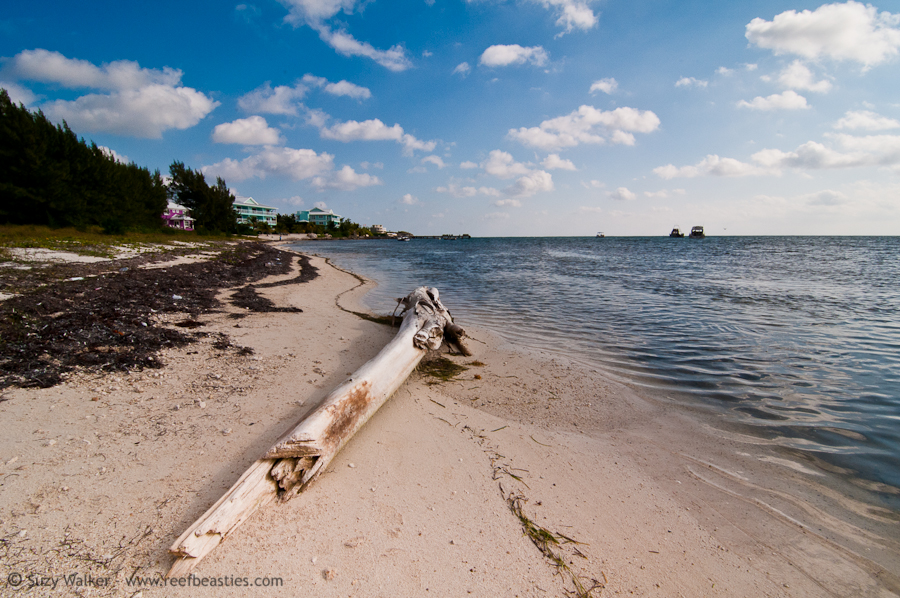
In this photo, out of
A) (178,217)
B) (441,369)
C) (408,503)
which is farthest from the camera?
(178,217)

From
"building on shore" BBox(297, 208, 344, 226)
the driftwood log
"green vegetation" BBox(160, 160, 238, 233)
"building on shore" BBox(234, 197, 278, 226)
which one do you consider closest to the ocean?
the driftwood log

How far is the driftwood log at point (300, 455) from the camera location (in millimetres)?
2121

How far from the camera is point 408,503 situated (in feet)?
9.11

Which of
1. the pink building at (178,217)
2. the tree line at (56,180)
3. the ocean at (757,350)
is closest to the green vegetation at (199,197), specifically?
the pink building at (178,217)

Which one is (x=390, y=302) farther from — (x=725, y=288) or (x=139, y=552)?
(x=725, y=288)

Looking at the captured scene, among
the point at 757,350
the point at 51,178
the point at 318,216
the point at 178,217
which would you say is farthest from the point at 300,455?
the point at 318,216

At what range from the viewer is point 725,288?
50.2 feet

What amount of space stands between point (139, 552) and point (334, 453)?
1357 millimetres

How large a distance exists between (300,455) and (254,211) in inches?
4553

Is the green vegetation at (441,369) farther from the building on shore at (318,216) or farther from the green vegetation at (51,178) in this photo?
the building on shore at (318,216)

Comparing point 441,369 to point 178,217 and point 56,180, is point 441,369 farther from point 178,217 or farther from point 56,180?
point 178,217

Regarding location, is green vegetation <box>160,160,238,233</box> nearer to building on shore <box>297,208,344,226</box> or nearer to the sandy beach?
the sandy beach

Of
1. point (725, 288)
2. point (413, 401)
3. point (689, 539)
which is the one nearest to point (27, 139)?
point (413, 401)

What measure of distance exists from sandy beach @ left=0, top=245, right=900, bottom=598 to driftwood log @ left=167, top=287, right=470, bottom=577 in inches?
4.1
